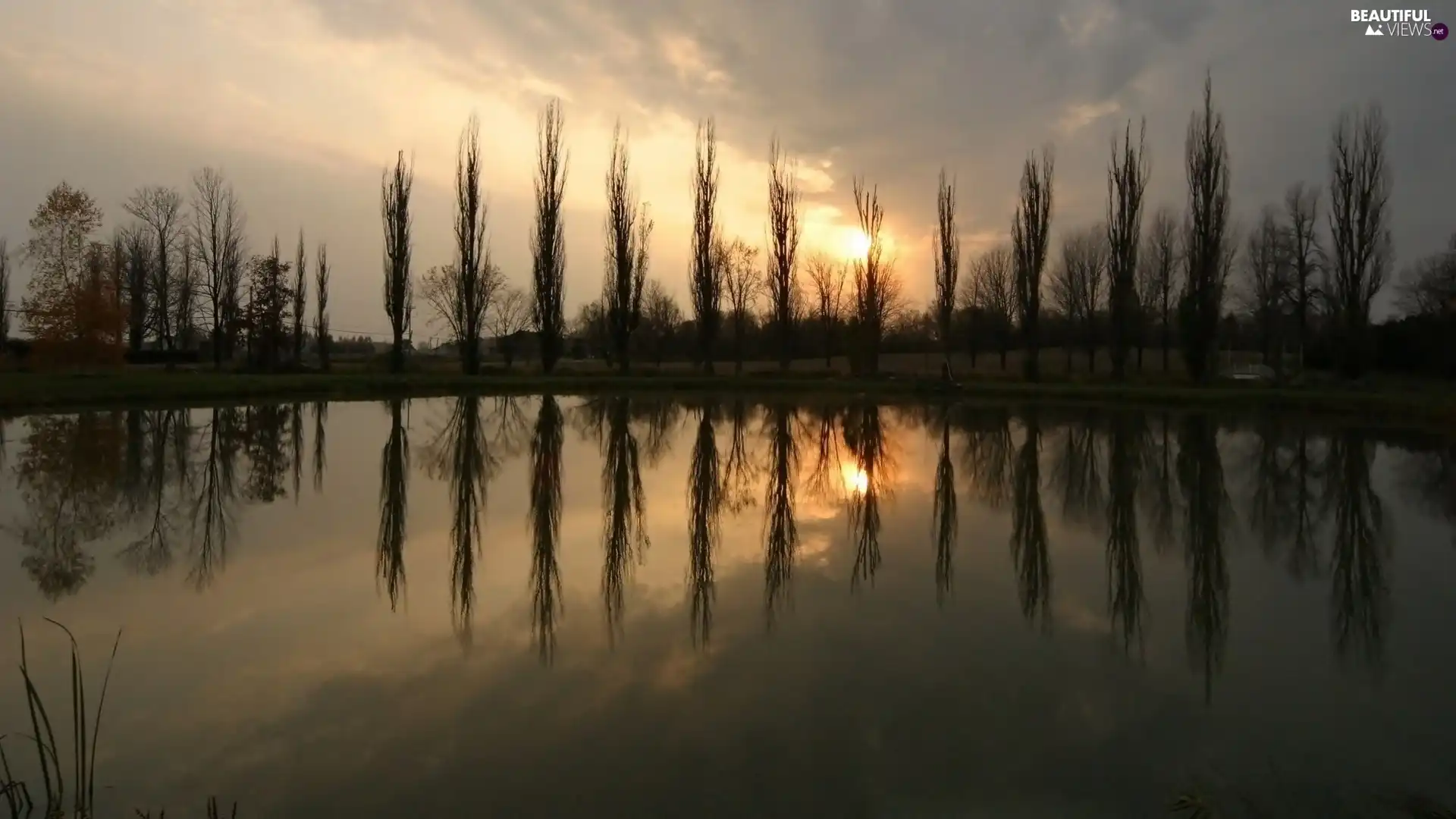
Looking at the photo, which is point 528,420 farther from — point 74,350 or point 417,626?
point 74,350

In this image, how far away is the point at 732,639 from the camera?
11.6 feet

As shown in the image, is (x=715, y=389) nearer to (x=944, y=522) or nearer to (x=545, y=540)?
(x=944, y=522)

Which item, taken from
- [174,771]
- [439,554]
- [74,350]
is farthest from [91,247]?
[174,771]

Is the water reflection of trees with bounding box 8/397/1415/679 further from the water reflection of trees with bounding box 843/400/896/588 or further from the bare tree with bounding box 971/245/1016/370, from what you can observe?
the bare tree with bounding box 971/245/1016/370

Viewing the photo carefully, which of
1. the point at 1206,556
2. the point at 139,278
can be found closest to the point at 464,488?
the point at 1206,556

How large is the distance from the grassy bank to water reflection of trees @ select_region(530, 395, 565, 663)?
449 inches

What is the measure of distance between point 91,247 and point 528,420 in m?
18.6

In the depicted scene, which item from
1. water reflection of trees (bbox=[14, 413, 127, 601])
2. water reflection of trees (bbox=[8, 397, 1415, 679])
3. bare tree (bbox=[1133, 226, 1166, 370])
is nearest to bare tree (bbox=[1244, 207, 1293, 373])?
bare tree (bbox=[1133, 226, 1166, 370])

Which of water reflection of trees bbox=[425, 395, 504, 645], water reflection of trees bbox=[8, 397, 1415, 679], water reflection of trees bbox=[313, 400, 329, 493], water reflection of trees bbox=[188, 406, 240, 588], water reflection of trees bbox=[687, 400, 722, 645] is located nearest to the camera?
water reflection of trees bbox=[687, 400, 722, 645]

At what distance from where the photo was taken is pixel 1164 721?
2.75 meters

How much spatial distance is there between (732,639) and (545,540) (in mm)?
2215

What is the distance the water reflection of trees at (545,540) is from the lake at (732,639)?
45 millimetres

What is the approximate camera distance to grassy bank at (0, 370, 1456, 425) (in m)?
16.4

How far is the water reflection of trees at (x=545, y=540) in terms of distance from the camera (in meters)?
3.64
